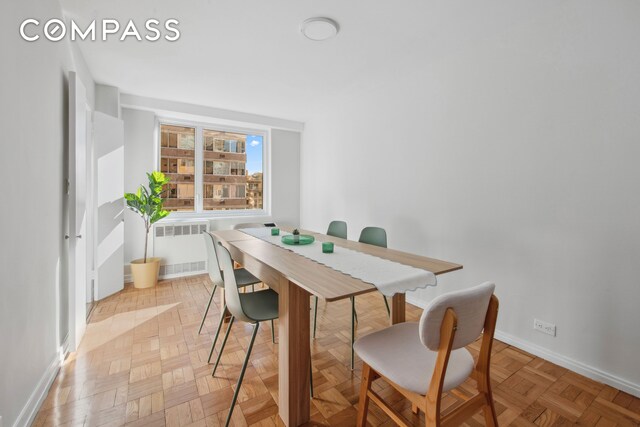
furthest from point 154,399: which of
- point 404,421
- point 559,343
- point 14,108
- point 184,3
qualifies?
point 559,343

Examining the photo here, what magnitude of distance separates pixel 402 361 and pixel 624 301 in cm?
166

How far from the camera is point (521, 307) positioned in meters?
2.29

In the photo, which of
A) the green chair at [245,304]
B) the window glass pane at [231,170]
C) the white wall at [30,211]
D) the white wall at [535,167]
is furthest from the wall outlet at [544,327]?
the window glass pane at [231,170]

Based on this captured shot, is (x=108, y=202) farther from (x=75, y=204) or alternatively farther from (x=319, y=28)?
(x=319, y=28)

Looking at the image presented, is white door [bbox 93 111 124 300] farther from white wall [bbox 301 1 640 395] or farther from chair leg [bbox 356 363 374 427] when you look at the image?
chair leg [bbox 356 363 374 427]

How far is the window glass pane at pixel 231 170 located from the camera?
186 inches

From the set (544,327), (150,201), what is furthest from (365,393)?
(150,201)

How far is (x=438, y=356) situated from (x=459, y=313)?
0.18m

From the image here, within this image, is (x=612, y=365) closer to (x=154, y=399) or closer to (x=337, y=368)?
(x=337, y=368)

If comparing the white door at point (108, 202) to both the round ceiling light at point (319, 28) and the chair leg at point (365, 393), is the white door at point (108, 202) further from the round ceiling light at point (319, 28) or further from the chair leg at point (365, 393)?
the chair leg at point (365, 393)

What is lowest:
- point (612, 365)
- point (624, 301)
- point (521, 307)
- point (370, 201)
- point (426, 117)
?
point (612, 365)

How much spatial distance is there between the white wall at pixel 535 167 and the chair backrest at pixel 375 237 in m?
0.67

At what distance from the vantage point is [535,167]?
2180 mm

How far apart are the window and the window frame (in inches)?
0.6
